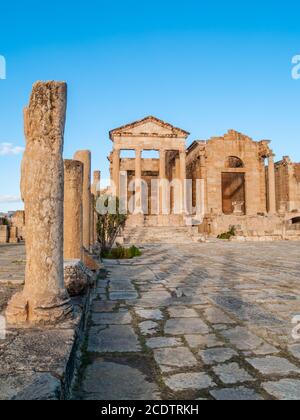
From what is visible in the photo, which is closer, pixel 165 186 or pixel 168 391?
pixel 168 391

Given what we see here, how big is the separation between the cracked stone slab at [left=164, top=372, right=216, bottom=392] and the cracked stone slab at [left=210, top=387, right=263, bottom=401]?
0.35 ft

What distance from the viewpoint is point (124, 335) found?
11.4ft

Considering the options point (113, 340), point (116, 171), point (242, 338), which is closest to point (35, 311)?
point (113, 340)

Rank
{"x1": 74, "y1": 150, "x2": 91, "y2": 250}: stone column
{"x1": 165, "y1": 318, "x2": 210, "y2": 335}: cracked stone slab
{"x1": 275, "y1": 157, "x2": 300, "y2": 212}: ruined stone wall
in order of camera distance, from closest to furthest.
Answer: {"x1": 165, "y1": 318, "x2": 210, "y2": 335}: cracked stone slab, {"x1": 74, "y1": 150, "x2": 91, "y2": 250}: stone column, {"x1": 275, "y1": 157, "x2": 300, "y2": 212}: ruined stone wall

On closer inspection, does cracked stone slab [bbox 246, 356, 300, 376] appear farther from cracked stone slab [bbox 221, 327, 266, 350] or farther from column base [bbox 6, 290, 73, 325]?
column base [bbox 6, 290, 73, 325]

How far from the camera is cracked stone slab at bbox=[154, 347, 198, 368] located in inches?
108

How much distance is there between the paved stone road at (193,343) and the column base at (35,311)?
416 mm

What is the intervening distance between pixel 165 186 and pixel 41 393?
29582 millimetres

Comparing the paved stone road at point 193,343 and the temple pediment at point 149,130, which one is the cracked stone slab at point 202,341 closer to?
the paved stone road at point 193,343

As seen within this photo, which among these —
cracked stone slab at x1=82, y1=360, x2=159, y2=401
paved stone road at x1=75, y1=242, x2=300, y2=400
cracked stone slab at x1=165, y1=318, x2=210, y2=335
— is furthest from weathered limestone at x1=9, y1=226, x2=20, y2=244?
cracked stone slab at x1=82, y1=360, x2=159, y2=401

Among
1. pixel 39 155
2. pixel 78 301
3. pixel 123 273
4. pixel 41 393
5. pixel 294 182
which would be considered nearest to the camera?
pixel 41 393
